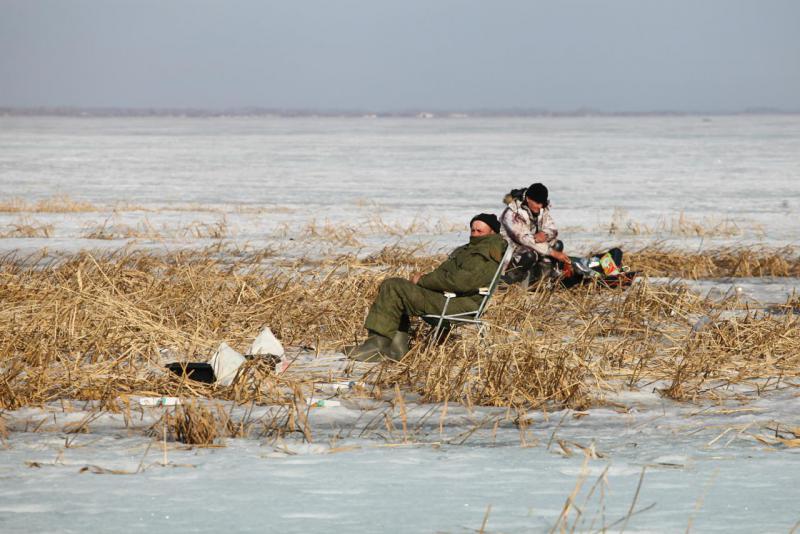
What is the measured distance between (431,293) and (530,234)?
1963 millimetres

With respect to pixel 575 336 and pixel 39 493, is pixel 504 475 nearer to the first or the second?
pixel 39 493

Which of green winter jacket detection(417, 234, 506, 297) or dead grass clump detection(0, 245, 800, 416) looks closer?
dead grass clump detection(0, 245, 800, 416)

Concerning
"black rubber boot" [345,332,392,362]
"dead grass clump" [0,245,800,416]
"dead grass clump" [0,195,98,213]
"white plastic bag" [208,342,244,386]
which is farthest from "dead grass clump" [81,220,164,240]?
"white plastic bag" [208,342,244,386]

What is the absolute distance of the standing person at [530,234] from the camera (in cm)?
870

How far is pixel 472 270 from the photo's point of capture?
692 cm

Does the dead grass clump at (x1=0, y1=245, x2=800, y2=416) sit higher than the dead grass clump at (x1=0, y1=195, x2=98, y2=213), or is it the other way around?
the dead grass clump at (x1=0, y1=245, x2=800, y2=416)

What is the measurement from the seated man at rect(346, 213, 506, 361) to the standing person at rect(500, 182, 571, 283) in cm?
166

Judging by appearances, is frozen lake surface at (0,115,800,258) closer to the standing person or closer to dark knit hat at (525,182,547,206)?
the standing person

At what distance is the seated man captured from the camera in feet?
22.7

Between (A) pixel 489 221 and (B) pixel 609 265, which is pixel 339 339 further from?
(B) pixel 609 265

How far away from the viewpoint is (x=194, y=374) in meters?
6.19

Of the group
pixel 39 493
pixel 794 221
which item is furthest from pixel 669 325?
pixel 794 221

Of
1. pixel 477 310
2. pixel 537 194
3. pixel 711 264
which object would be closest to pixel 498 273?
pixel 477 310

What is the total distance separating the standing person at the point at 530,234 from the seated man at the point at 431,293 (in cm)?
166
